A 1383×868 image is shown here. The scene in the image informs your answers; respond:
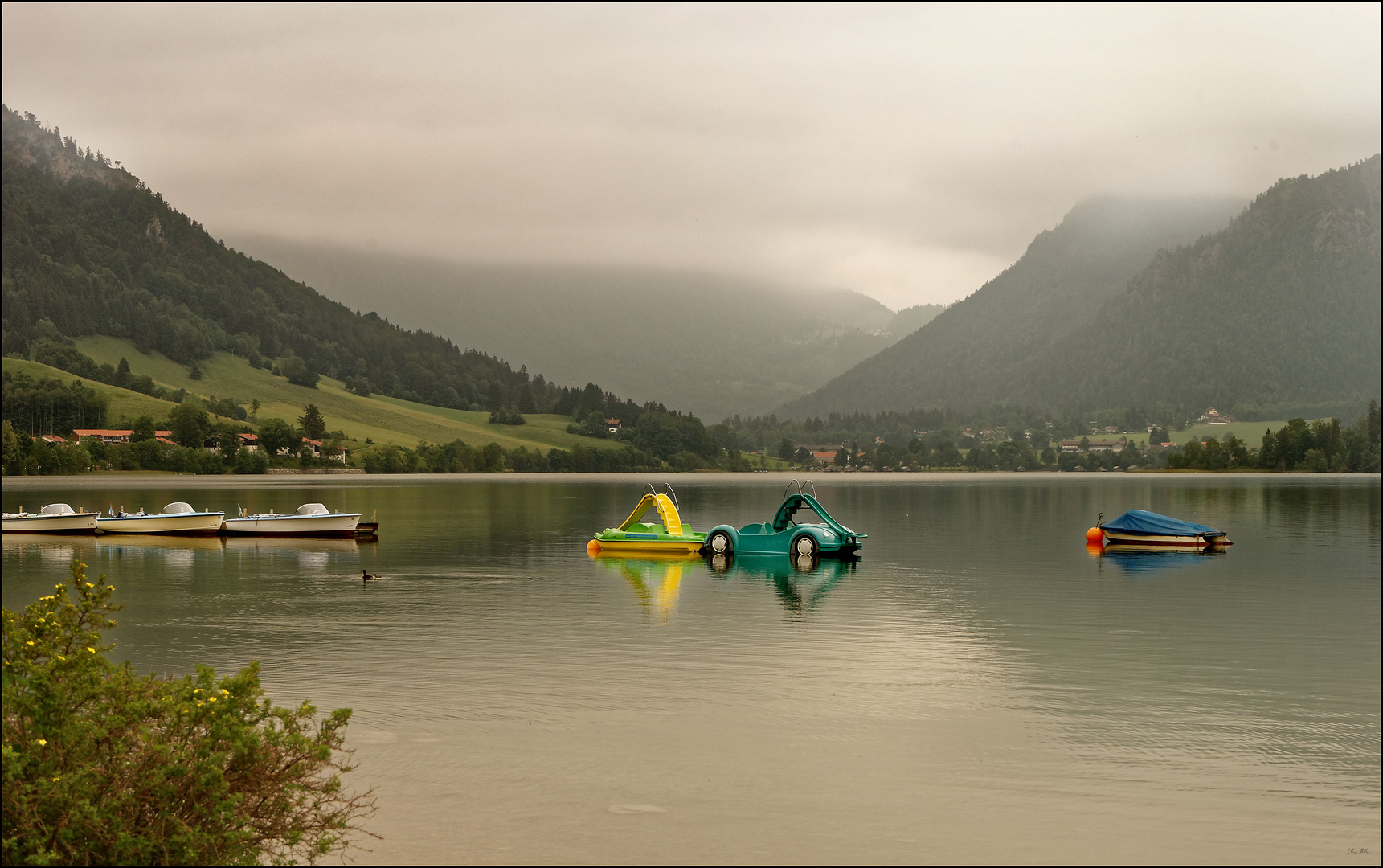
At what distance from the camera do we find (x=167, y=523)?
64.1 meters

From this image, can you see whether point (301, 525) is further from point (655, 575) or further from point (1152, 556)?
point (1152, 556)

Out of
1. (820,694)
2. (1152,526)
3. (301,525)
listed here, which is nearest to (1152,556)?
(1152,526)

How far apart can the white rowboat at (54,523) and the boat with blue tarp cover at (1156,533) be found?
57146mm

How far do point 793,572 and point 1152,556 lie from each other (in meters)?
19.6

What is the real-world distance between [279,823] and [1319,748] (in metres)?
14.2

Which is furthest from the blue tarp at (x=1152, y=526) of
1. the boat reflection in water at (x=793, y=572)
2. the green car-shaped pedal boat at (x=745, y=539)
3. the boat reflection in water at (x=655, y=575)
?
the boat reflection in water at (x=655, y=575)

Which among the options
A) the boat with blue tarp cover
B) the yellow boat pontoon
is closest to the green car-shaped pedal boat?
the yellow boat pontoon

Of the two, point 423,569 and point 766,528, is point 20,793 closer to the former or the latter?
point 423,569

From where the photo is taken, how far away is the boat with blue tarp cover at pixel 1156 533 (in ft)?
179

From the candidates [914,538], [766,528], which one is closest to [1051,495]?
[914,538]

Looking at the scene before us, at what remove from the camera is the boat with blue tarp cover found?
54500 mm

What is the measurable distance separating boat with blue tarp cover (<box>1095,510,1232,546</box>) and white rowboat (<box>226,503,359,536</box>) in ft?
133

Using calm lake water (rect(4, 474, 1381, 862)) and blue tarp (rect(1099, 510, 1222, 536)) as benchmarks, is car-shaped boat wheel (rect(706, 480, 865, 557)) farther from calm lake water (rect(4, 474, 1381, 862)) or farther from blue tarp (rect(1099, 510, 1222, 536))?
blue tarp (rect(1099, 510, 1222, 536))

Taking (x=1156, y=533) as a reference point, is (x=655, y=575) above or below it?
below
